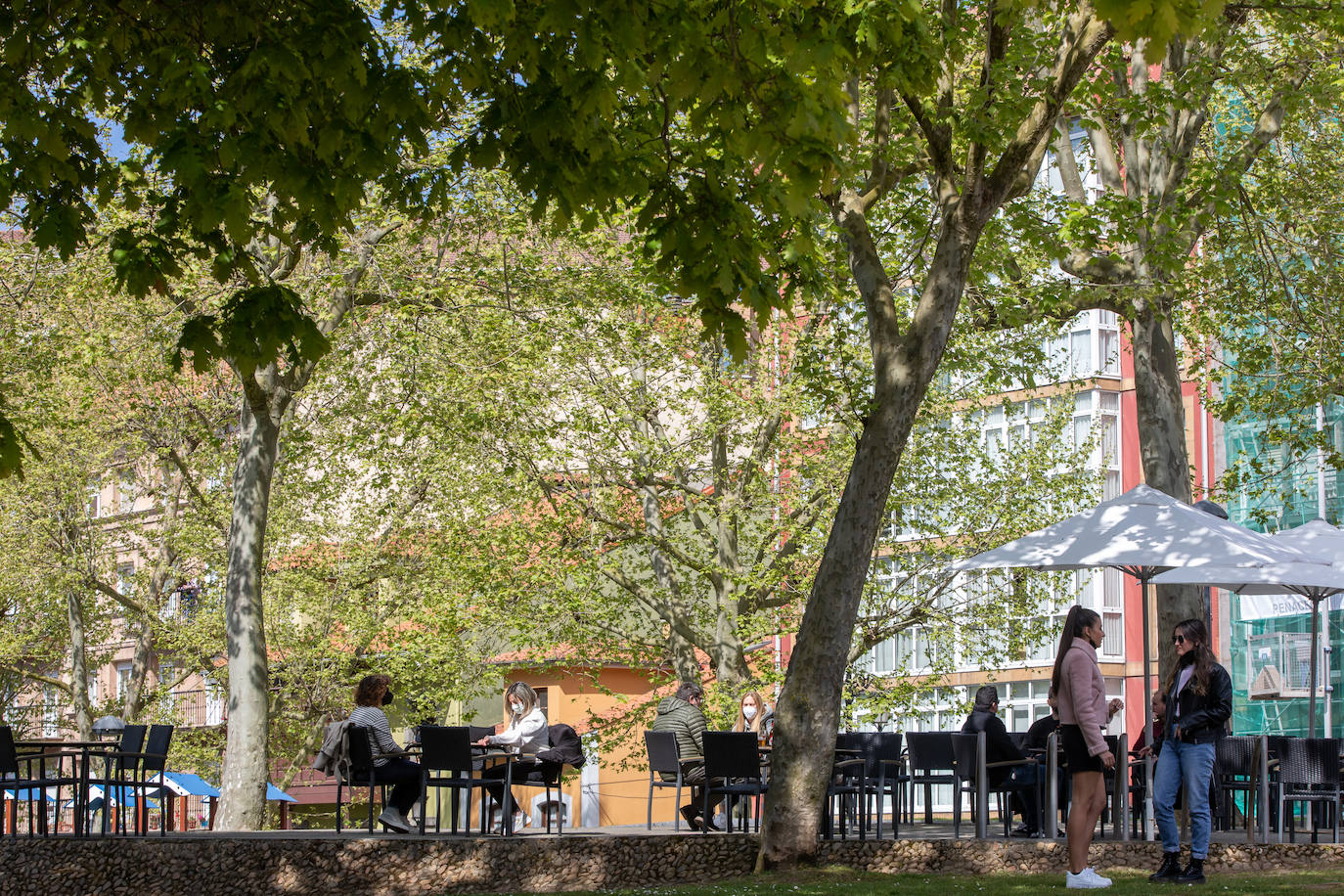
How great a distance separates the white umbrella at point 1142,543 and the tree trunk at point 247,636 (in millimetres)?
9599

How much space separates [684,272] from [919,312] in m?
4.84

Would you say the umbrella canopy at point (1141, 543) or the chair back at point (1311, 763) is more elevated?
the umbrella canopy at point (1141, 543)

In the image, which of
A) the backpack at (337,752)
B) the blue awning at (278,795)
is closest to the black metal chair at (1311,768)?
the backpack at (337,752)

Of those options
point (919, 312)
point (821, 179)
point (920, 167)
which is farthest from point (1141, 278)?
point (821, 179)

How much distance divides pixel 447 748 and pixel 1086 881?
521cm

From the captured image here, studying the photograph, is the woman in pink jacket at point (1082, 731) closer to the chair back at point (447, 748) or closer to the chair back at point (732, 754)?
the chair back at point (732, 754)

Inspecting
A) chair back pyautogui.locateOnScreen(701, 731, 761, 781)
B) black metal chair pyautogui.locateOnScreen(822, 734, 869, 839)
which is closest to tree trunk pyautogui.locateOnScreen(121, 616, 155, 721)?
black metal chair pyautogui.locateOnScreen(822, 734, 869, 839)

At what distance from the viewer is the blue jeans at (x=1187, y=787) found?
11.3 metres

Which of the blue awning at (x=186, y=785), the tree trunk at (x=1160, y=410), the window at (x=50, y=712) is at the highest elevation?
the tree trunk at (x=1160, y=410)

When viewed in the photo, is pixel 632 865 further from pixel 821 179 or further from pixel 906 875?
pixel 821 179

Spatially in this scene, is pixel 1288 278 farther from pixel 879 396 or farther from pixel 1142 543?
pixel 879 396

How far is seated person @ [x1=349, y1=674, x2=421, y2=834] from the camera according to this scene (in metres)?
13.7

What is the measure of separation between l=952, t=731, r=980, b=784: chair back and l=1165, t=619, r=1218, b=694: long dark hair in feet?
9.67

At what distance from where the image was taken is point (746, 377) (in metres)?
26.6
